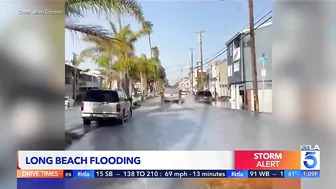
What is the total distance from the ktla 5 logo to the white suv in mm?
1203

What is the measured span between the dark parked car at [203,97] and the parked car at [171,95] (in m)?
0.14

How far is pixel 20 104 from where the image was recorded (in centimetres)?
184

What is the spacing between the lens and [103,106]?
1984 mm

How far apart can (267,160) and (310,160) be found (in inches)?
10.8

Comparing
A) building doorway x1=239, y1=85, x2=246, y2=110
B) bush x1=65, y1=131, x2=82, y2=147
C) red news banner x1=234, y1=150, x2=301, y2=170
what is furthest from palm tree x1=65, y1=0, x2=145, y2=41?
red news banner x1=234, y1=150, x2=301, y2=170

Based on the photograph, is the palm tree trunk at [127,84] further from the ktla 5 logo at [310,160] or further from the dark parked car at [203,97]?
the ktla 5 logo at [310,160]

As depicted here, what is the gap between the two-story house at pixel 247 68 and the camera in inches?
74.5

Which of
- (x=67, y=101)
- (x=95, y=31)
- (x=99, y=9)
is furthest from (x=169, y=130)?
(x=99, y=9)

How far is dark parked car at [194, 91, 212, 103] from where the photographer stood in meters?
2.18

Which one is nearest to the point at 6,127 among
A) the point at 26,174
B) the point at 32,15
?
the point at 26,174

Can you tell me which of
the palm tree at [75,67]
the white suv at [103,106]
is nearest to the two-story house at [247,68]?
the white suv at [103,106]

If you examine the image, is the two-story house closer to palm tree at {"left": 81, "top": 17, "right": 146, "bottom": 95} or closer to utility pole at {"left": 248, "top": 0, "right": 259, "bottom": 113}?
utility pole at {"left": 248, "top": 0, "right": 259, "bottom": 113}

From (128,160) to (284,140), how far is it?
39.5 inches

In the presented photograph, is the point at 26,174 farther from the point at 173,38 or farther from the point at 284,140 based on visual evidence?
the point at 284,140
